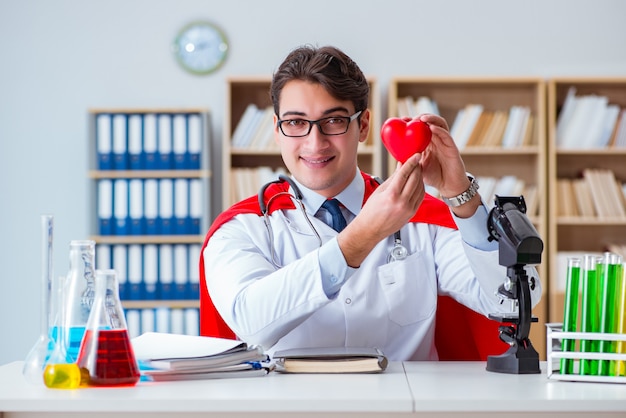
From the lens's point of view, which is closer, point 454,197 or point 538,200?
point 454,197

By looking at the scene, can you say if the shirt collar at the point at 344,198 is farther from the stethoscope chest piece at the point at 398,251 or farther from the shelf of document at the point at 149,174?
the shelf of document at the point at 149,174

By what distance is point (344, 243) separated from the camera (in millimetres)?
1599

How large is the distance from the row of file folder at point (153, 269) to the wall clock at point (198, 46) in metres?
1.04

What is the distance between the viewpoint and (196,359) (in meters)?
1.43

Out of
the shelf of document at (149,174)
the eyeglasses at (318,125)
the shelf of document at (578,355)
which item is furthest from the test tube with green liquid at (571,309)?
the shelf of document at (149,174)

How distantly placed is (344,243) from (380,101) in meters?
3.02

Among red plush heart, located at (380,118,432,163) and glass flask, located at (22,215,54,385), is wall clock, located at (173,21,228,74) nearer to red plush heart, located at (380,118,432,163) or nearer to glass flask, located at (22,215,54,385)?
red plush heart, located at (380,118,432,163)

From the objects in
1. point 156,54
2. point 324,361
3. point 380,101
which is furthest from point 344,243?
point 156,54

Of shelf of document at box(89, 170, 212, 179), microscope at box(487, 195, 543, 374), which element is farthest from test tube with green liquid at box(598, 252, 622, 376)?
shelf of document at box(89, 170, 212, 179)

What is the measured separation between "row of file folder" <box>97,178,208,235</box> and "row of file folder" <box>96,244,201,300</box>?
0.09 m

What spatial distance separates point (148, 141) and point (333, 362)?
9.81ft

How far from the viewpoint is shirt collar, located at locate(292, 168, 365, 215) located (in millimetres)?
2074

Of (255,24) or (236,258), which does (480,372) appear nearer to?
(236,258)

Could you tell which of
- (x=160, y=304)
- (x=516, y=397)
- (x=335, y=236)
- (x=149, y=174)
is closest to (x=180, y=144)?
(x=149, y=174)
